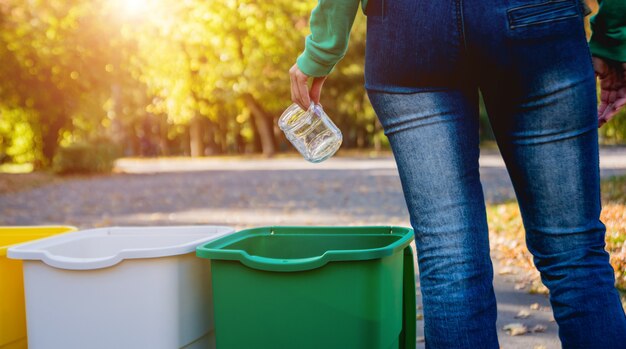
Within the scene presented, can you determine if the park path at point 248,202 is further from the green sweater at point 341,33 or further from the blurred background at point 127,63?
the blurred background at point 127,63

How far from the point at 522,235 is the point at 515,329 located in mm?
2448

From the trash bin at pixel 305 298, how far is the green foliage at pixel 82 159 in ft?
57.2

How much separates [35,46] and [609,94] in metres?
19.3

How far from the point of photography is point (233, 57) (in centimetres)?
2512

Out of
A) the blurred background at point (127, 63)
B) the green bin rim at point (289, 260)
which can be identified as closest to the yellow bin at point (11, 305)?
the green bin rim at point (289, 260)

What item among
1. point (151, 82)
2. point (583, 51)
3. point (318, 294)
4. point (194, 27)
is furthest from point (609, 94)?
point (151, 82)

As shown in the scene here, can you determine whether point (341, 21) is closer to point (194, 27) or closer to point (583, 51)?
point (583, 51)

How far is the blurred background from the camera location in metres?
17.9

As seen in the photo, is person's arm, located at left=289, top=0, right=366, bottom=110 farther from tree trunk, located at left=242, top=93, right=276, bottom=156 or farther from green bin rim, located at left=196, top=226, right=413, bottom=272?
tree trunk, located at left=242, top=93, right=276, bottom=156

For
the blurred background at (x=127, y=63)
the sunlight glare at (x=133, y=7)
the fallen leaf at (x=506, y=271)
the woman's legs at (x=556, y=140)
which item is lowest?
the fallen leaf at (x=506, y=271)

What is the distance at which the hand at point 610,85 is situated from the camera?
166 cm

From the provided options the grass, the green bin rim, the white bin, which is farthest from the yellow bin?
the grass

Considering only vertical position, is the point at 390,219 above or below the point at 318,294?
below

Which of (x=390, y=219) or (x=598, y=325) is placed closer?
(x=598, y=325)
